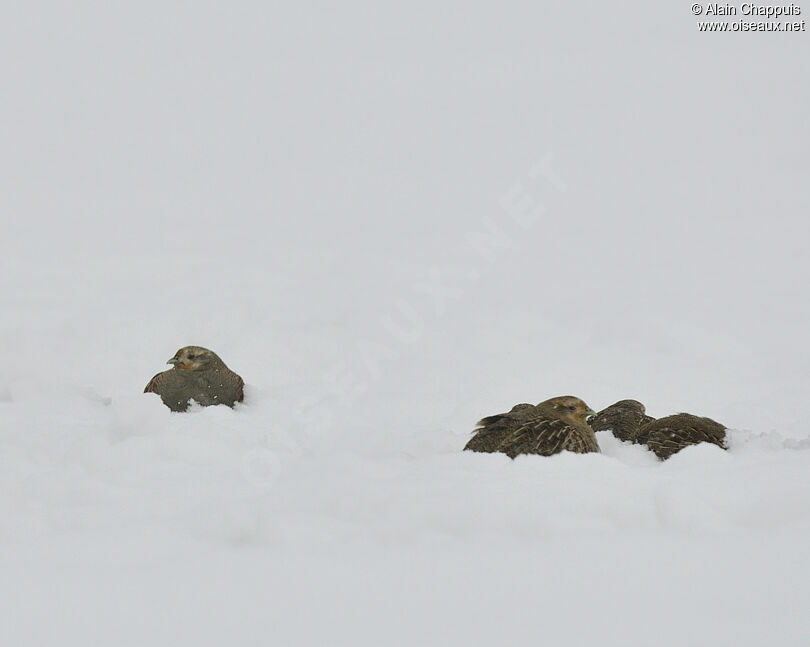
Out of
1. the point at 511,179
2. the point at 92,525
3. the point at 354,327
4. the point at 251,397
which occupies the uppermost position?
the point at 511,179

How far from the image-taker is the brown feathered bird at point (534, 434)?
4344mm

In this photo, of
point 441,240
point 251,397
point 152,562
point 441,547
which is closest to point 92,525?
point 152,562

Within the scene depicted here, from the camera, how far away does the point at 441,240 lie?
67.5ft

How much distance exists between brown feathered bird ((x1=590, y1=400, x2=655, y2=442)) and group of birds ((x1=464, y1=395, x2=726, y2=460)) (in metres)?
0.13

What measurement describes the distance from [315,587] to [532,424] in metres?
1.86

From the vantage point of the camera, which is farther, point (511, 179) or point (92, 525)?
point (511, 179)

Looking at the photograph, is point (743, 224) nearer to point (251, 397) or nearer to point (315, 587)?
point (251, 397)

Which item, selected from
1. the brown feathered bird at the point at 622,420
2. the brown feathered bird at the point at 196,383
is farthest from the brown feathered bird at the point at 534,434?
the brown feathered bird at the point at 196,383

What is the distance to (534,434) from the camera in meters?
4.41

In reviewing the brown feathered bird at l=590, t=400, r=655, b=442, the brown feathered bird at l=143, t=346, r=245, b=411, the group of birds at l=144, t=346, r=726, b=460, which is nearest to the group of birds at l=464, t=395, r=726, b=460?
the group of birds at l=144, t=346, r=726, b=460

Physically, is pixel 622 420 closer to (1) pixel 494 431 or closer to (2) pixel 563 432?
(2) pixel 563 432

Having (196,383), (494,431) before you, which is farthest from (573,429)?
(196,383)

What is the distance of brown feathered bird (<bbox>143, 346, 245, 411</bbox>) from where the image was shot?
21.6 ft

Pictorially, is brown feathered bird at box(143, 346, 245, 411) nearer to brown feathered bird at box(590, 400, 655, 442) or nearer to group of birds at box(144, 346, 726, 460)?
group of birds at box(144, 346, 726, 460)
